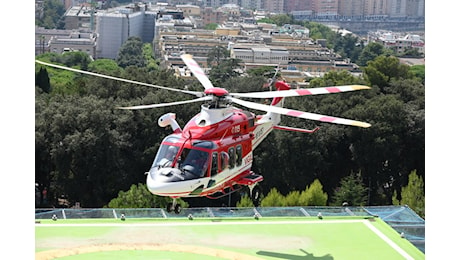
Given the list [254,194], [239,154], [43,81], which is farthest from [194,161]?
[43,81]

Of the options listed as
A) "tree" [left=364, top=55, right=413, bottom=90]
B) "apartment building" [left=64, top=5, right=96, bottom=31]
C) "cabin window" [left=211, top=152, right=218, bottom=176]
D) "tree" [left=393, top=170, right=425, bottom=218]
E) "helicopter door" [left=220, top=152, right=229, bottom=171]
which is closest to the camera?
"cabin window" [left=211, top=152, right=218, bottom=176]

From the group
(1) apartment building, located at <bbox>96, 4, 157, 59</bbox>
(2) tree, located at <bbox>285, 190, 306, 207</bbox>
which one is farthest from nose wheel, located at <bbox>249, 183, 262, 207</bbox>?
(1) apartment building, located at <bbox>96, 4, 157, 59</bbox>

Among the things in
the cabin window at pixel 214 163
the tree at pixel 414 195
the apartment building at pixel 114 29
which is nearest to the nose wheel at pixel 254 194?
the cabin window at pixel 214 163

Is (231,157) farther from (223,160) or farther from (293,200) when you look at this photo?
(293,200)

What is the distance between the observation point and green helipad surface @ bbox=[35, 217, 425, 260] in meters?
15.4

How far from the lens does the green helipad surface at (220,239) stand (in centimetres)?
1543

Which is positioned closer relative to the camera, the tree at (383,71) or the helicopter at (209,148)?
the helicopter at (209,148)

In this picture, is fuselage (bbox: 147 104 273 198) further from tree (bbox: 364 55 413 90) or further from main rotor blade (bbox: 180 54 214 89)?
tree (bbox: 364 55 413 90)

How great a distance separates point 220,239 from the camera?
16.2 metres

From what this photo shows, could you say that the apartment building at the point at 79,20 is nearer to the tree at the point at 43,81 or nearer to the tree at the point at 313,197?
the tree at the point at 43,81

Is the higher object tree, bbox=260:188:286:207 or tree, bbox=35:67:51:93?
tree, bbox=35:67:51:93

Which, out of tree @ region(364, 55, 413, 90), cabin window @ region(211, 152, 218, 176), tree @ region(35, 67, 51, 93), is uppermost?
cabin window @ region(211, 152, 218, 176)

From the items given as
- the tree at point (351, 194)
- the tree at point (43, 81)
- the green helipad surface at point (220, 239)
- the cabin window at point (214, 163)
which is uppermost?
the cabin window at point (214, 163)

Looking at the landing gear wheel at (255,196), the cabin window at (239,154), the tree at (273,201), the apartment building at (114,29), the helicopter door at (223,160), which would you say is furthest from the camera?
the apartment building at (114,29)
